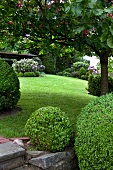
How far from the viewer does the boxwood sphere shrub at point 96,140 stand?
2.46m

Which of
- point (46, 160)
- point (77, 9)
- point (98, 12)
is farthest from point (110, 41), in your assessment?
point (46, 160)

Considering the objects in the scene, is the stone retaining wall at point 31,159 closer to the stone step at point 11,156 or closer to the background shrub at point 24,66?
the stone step at point 11,156

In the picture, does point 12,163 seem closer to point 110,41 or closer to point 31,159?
point 31,159

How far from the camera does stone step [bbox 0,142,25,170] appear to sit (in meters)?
2.56

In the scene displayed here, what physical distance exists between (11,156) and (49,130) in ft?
1.58

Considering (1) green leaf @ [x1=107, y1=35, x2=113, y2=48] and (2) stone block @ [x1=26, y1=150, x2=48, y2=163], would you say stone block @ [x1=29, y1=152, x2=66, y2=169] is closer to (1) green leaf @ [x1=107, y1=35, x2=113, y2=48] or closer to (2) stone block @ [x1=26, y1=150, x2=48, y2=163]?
(2) stone block @ [x1=26, y1=150, x2=48, y2=163]

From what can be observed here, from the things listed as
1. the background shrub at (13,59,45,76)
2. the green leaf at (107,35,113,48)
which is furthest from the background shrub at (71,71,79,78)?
the green leaf at (107,35,113,48)

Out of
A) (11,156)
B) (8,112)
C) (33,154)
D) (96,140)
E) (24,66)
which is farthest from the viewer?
(24,66)

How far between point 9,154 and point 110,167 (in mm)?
1010

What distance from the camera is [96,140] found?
2479 mm

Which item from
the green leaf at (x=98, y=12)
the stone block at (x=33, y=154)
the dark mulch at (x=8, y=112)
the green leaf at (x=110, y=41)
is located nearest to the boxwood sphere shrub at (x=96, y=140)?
the stone block at (x=33, y=154)

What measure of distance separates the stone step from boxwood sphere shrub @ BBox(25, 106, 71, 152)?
21 centimetres

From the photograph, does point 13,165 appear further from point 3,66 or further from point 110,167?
point 3,66

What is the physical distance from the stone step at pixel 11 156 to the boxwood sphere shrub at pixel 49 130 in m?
0.21
